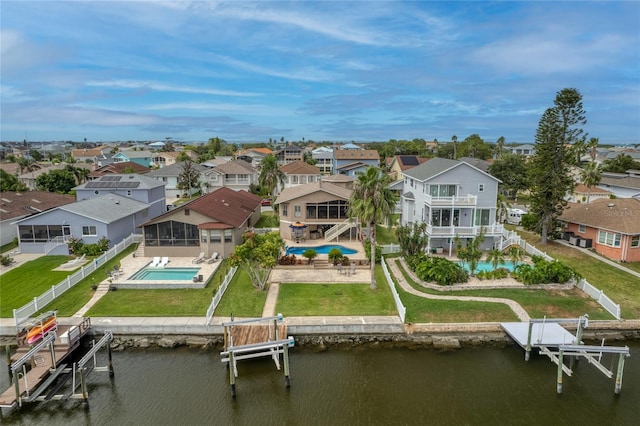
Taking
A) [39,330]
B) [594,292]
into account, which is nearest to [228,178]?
[39,330]

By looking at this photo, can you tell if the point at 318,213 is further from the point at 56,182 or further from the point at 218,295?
the point at 56,182

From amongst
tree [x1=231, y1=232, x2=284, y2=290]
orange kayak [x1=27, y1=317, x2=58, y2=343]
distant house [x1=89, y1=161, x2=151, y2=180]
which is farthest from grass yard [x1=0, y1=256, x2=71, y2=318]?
distant house [x1=89, y1=161, x2=151, y2=180]

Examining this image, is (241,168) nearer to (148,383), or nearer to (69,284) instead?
(69,284)

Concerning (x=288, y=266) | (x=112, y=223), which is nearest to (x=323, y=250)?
(x=288, y=266)

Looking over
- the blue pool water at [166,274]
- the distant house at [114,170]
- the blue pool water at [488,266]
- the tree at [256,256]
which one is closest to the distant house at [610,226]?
the blue pool water at [488,266]

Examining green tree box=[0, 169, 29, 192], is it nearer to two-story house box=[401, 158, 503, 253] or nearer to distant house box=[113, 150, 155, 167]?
distant house box=[113, 150, 155, 167]

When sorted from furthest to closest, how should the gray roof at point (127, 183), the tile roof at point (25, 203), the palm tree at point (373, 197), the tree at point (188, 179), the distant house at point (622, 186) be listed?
the tree at point (188, 179)
the distant house at point (622, 186)
the gray roof at point (127, 183)
the tile roof at point (25, 203)
the palm tree at point (373, 197)

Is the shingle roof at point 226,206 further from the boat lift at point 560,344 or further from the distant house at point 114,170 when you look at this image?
the distant house at point 114,170
